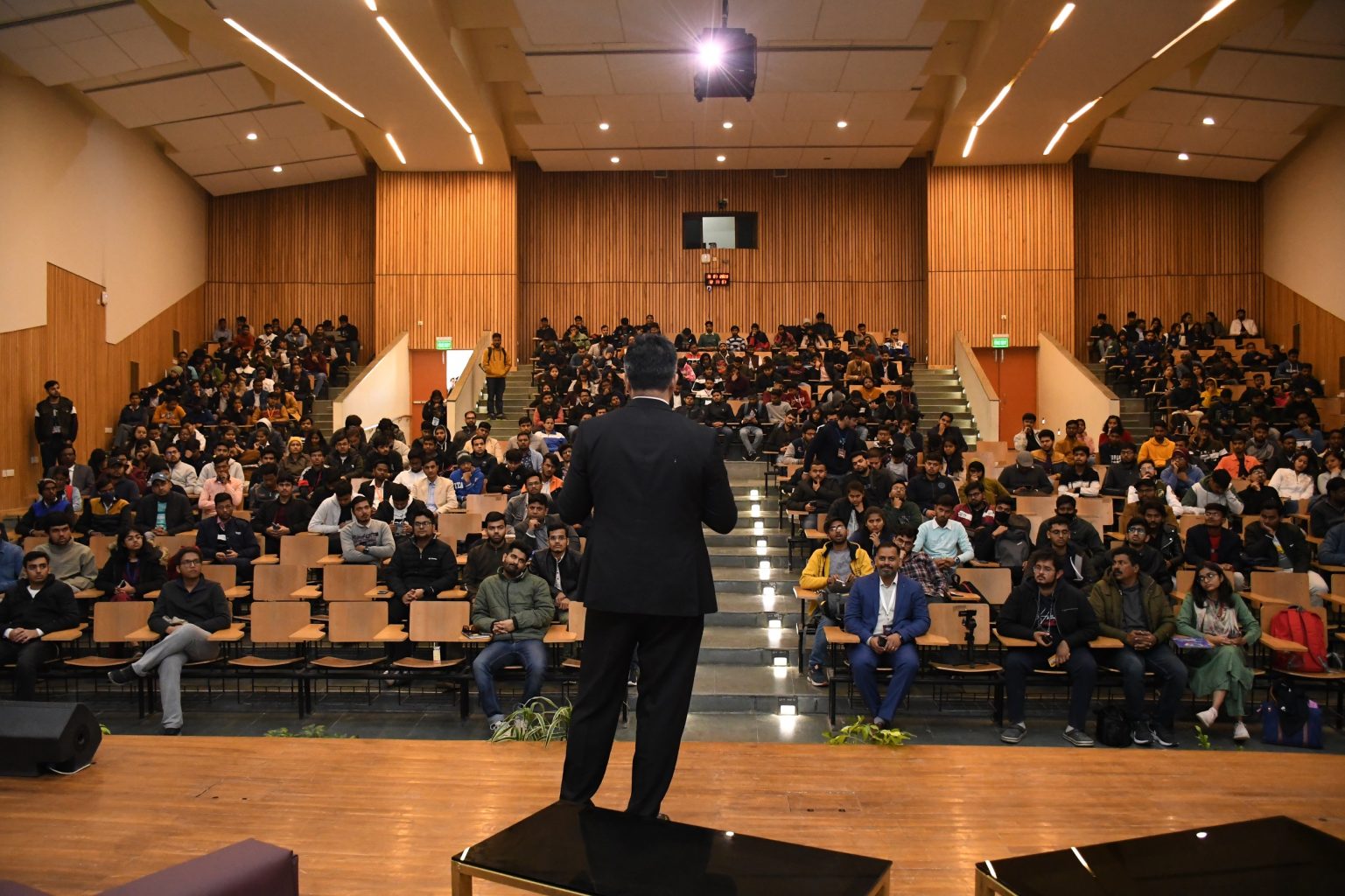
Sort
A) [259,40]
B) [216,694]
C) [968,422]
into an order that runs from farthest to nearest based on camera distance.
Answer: [968,422]
[259,40]
[216,694]

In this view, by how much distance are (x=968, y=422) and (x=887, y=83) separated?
15.7ft

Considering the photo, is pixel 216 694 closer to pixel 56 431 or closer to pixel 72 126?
pixel 56 431

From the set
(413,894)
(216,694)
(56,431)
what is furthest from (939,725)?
(56,431)

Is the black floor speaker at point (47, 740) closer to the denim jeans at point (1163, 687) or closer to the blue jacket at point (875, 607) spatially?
the blue jacket at point (875, 607)

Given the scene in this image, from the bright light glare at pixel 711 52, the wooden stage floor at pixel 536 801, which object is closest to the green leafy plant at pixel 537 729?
the wooden stage floor at pixel 536 801

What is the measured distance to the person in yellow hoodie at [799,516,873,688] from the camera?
681 cm

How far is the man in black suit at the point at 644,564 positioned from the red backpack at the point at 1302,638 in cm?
515

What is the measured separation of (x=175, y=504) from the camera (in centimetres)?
911

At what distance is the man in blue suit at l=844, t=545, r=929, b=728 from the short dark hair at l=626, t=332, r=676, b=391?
3.73 metres

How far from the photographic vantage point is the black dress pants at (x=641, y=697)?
271 centimetres

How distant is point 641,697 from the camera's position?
2762mm

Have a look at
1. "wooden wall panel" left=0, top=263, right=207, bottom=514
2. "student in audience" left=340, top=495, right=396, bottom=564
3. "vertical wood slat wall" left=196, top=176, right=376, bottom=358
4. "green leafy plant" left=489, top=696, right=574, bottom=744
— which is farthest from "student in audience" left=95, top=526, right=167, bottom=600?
"vertical wood slat wall" left=196, top=176, right=376, bottom=358

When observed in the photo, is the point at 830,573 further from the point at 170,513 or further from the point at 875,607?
the point at 170,513

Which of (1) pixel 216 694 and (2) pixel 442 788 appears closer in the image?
(2) pixel 442 788
